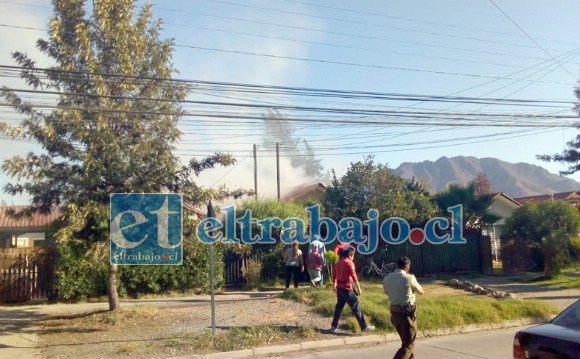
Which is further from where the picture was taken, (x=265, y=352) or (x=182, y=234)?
(x=182, y=234)

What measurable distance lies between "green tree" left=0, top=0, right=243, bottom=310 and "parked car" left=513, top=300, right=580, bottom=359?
822 centimetres

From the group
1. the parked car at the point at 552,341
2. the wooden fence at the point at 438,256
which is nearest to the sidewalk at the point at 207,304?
the wooden fence at the point at 438,256

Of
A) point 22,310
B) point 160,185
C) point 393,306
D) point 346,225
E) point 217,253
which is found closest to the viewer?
point 393,306

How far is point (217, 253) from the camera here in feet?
61.1

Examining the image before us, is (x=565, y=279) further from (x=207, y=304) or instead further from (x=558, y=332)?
(x=558, y=332)

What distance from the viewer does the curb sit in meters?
9.86

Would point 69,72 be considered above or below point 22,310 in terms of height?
above

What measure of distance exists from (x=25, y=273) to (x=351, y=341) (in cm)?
1055

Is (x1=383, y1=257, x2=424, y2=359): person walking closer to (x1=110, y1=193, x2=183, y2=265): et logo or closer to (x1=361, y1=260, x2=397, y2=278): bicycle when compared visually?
(x1=110, y1=193, x2=183, y2=265): et logo

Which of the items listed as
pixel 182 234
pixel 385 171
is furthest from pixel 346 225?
pixel 182 234

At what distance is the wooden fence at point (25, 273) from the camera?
1636 centimetres

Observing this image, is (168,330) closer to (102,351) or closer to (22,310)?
(102,351)

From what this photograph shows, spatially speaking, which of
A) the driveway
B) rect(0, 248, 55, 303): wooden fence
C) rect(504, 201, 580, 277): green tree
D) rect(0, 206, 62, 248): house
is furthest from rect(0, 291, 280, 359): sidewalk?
rect(0, 206, 62, 248): house

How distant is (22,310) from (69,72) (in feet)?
22.8
